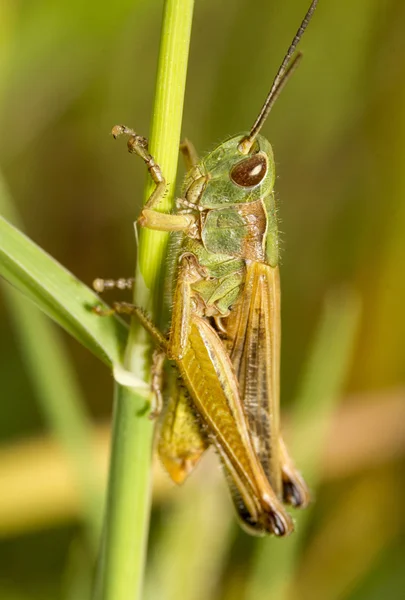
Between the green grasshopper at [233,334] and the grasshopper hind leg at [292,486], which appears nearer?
the green grasshopper at [233,334]

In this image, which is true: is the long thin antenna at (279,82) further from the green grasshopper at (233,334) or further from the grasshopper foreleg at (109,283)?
the grasshopper foreleg at (109,283)

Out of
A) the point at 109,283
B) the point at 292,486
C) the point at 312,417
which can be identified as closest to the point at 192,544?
the point at 292,486

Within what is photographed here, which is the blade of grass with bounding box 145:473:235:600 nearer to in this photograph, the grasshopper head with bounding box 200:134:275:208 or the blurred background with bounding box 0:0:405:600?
the blurred background with bounding box 0:0:405:600

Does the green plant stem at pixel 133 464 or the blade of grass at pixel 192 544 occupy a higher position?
the green plant stem at pixel 133 464

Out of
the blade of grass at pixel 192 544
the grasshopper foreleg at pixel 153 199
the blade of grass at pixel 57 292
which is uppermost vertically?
the grasshopper foreleg at pixel 153 199

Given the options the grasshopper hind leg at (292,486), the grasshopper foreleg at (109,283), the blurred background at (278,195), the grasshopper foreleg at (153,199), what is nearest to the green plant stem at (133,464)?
the grasshopper foreleg at (153,199)

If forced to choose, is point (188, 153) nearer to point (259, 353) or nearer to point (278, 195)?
point (259, 353)

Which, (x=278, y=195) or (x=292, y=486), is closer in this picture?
(x=292, y=486)

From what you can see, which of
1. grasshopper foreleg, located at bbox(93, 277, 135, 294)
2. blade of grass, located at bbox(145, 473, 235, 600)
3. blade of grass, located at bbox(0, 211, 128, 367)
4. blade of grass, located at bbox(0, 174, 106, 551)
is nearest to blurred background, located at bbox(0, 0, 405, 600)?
blade of grass, located at bbox(145, 473, 235, 600)
